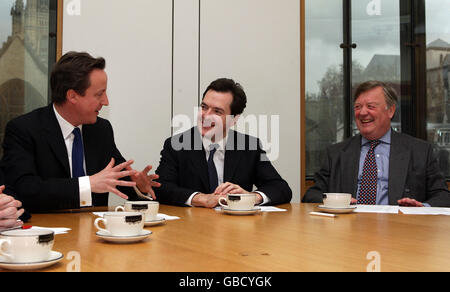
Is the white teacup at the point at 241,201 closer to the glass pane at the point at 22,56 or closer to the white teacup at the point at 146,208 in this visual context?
the white teacup at the point at 146,208

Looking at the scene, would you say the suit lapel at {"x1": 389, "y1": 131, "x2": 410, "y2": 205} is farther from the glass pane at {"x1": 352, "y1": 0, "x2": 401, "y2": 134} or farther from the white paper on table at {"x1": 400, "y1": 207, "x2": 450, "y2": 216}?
the glass pane at {"x1": 352, "y1": 0, "x2": 401, "y2": 134}

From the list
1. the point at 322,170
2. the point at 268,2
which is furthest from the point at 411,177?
the point at 268,2

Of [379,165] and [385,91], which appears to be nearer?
[379,165]

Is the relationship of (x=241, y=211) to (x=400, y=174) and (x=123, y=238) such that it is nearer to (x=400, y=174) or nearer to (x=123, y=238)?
(x=123, y=238)

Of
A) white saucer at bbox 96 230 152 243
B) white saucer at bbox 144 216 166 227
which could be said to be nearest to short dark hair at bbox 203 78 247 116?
white saucer at bbox 144 216 166 227

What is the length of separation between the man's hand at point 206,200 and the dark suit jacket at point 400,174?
2.56 feet

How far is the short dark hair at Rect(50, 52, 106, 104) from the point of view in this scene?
2562mm

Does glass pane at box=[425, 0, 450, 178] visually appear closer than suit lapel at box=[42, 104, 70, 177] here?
No

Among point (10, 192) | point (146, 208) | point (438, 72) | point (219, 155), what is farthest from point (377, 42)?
point (10, 192)

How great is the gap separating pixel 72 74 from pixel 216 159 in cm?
104

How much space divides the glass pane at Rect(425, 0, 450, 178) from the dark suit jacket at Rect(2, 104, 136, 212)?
3171mm

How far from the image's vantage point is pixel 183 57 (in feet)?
12.5

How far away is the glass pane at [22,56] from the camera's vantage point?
3.42 meters

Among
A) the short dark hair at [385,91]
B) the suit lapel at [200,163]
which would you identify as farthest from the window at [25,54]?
the short dark hair at [385,91]
